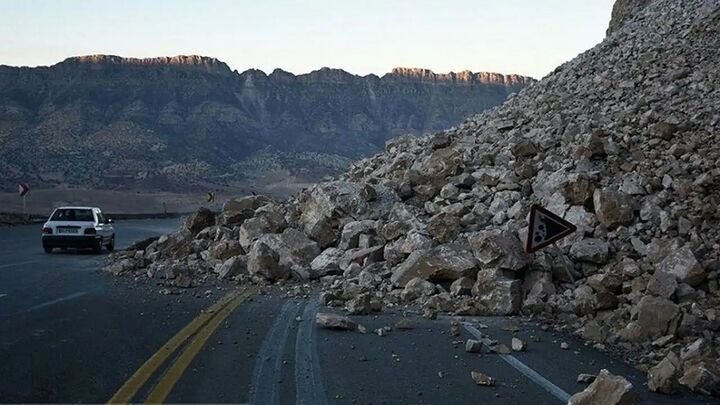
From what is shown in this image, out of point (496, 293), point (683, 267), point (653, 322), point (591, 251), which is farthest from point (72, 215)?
point (653, 322)

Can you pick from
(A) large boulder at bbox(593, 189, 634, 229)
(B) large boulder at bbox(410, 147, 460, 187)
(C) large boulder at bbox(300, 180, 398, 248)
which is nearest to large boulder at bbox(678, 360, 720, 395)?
(A) large boulder at bbox(593, 189, 634, 229)

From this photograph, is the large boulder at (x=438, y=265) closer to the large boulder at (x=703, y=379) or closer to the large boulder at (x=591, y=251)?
the large boulder at (x=591, y=251)

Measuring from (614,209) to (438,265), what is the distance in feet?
9.05

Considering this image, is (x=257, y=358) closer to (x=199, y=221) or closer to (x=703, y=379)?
(x=703, y=379)

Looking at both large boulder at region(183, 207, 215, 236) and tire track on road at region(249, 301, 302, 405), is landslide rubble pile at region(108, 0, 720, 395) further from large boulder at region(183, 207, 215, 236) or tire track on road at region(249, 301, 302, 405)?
tire track on road at region(249, 301, 302, 405)

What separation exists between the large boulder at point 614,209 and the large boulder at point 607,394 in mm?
6322

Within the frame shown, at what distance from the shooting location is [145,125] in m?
132

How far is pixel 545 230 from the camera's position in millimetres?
10359

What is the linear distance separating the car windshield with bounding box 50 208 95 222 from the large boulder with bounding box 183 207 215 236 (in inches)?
219

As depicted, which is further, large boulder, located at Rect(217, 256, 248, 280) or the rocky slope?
the rocky slope

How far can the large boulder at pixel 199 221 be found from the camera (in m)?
17.9

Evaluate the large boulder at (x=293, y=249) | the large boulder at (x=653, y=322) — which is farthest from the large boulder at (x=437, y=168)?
the large boulder at (x=653, y=322)

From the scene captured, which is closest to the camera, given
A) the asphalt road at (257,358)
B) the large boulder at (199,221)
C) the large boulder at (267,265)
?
the asphalt road at (257,358)

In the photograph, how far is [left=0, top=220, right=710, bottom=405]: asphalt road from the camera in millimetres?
5652
